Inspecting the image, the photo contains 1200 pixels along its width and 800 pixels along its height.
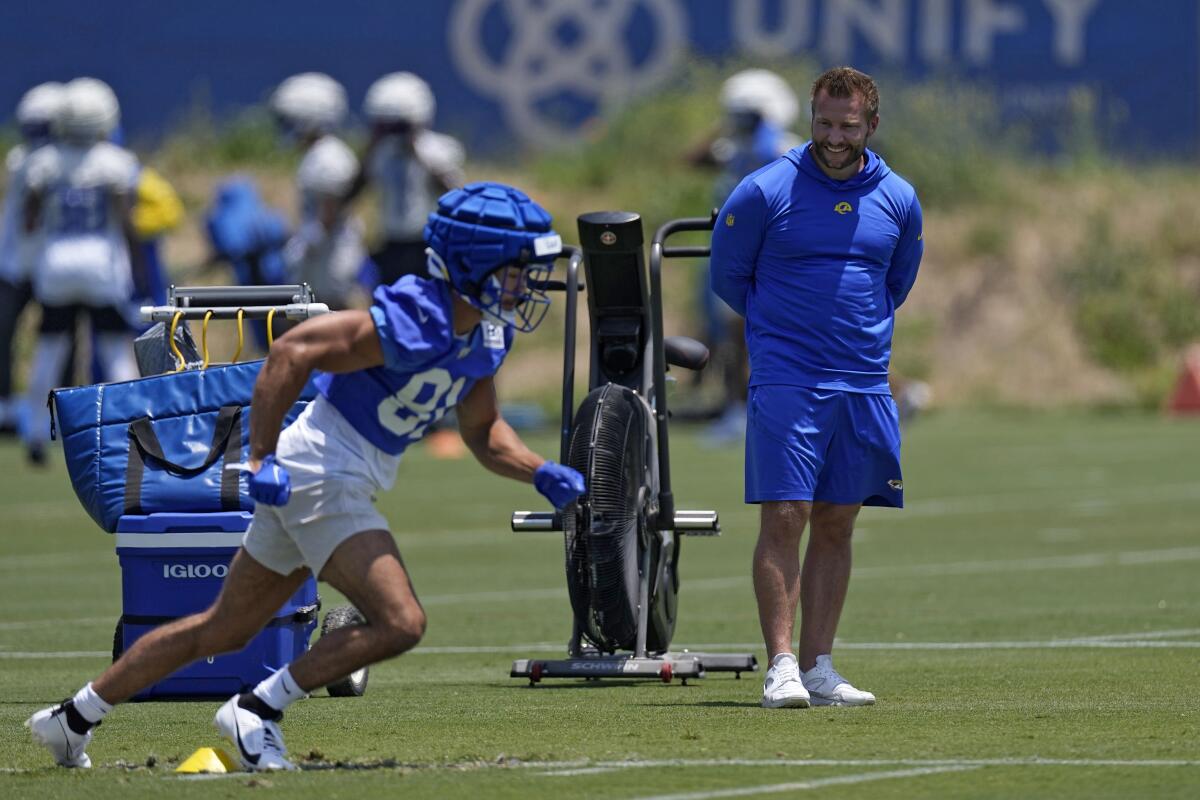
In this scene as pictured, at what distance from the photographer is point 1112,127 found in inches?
1366

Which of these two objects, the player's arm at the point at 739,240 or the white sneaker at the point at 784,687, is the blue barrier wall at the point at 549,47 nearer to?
the player's arm at the point at 739,240

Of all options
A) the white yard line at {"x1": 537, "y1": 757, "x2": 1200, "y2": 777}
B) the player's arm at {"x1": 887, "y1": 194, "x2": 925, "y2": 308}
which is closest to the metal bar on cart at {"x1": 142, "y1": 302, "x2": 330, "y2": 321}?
the player's arm at {"x1": 887, "y1": 194, "x2": 925, "y2": 308}

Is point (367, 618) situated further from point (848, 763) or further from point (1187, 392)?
point (1187, 392)

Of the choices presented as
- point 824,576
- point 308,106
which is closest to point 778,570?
point 824,576

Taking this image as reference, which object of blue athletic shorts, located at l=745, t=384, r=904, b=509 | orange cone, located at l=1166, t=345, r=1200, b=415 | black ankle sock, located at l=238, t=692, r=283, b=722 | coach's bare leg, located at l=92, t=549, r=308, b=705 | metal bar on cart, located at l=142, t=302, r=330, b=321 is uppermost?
metal bar on cart, located at l=142, t=302, r=330, b=321

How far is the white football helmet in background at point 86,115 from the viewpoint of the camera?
19281mm

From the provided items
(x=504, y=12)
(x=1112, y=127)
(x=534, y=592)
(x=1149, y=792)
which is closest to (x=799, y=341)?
(x=1149, y=792)

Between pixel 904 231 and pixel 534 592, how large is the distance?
493 cm

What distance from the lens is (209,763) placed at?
706cm

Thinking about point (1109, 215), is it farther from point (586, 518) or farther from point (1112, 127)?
point (586, 518)

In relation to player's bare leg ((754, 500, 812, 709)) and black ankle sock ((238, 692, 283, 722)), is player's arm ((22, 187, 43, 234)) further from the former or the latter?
black ankle sock ((238, 692, 283, 722))

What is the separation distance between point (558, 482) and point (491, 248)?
0.69m

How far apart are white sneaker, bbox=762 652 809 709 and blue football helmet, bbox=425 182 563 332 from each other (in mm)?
1829

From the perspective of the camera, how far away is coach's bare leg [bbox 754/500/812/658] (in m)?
8.73
